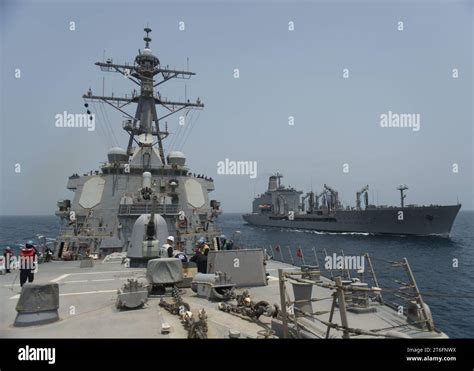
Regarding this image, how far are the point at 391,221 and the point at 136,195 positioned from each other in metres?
44.5

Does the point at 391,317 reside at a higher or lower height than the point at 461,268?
higher

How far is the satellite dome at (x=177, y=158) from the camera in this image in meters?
19.1

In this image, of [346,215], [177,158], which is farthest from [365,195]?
[177,158]

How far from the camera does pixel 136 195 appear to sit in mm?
16062

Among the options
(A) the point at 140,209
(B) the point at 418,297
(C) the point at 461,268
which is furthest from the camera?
(C) the point at 461,268

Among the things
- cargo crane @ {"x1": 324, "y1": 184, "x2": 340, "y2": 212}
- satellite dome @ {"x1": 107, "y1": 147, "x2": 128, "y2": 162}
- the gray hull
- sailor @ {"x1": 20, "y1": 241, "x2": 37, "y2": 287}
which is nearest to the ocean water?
the gray hull

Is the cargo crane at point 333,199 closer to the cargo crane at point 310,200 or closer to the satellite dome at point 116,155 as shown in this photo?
the cargo crane at point 310,200

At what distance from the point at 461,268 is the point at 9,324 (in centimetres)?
2935

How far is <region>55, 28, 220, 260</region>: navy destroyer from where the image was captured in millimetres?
14750

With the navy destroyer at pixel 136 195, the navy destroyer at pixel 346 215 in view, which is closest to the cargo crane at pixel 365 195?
the navy destroyer at pixel 346 215

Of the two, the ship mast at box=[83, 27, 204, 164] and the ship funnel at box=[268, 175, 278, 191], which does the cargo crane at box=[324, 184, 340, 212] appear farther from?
the ship mast at box=[83, 27, 204, 164]
